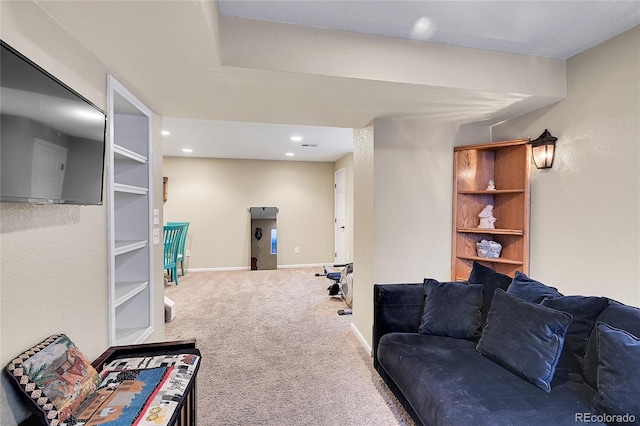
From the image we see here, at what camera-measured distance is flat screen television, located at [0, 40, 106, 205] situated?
2.94ft

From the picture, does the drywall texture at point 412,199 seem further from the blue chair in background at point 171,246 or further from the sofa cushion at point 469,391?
the blue chair in background at point 171,246

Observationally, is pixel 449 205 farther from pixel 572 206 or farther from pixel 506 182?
pixel 572 206

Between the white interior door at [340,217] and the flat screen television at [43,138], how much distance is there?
4.74 meters

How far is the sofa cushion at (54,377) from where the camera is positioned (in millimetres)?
999

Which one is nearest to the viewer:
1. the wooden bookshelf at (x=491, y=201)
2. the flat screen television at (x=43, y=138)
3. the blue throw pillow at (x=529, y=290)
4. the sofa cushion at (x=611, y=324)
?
the flat screen television at (x=43, y=138)

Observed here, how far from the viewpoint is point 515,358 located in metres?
1.46

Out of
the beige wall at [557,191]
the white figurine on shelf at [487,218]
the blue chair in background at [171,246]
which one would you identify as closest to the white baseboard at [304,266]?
the blue chair in background at [171,246]

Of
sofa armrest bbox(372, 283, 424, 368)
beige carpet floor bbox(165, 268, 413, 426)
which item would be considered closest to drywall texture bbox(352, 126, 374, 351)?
beige carpet floor bbox(165, 268, 413, 426)

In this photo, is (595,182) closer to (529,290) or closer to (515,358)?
(529,290)

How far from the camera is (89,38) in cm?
137

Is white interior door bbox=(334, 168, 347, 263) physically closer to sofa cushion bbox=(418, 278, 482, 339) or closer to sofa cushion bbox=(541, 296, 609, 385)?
sofa cushion bbox=(418, 278, 482, 339)

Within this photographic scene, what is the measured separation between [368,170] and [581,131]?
1570 millimetres

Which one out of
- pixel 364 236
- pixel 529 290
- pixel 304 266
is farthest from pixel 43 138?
pixel 304 266

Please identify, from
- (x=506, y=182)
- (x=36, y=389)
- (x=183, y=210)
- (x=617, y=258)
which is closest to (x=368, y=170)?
(x=506, y=182)
